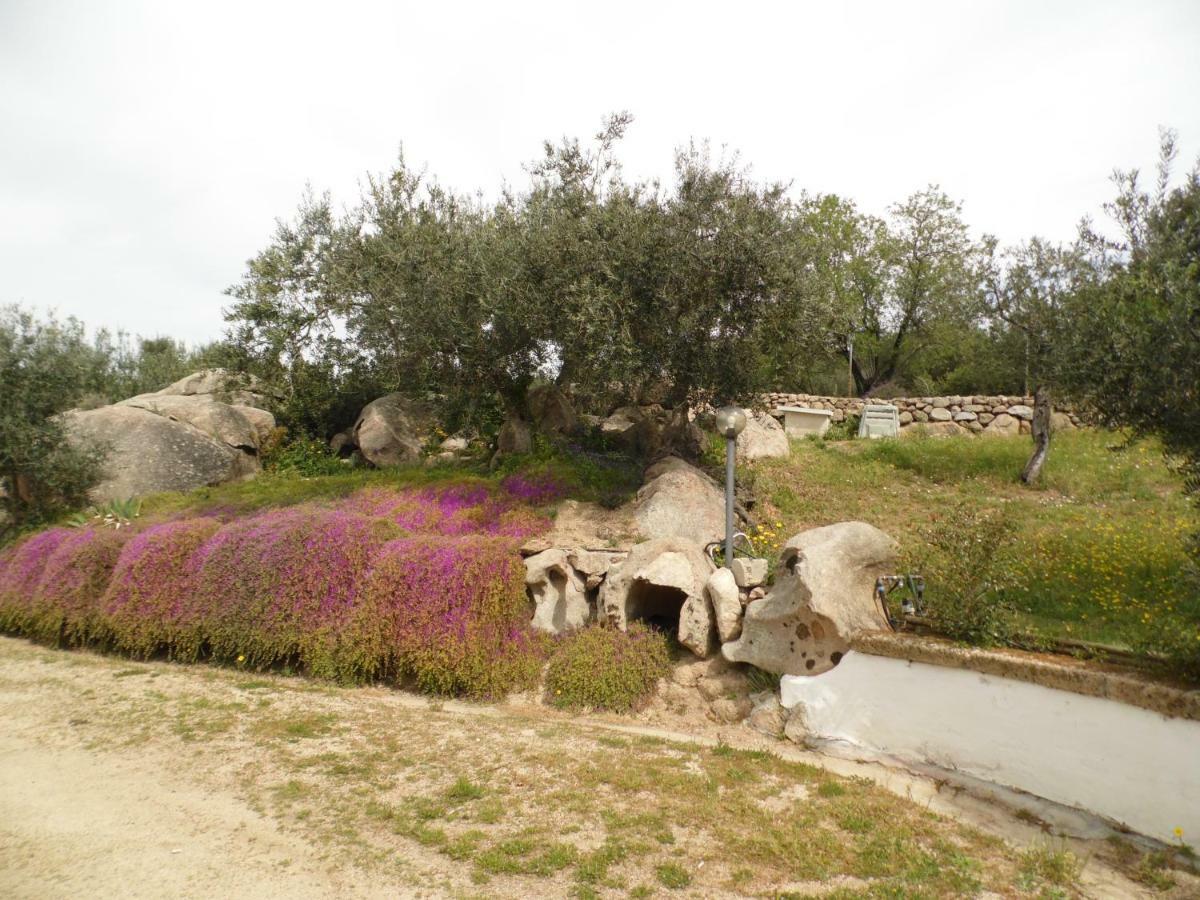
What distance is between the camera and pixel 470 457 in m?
16.3

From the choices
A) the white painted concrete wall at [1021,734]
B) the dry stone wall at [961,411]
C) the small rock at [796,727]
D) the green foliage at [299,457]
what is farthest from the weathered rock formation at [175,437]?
the white painted concrete wall at [1021,734]

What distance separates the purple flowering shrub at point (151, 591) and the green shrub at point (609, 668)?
5.32m

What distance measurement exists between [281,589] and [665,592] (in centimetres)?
504

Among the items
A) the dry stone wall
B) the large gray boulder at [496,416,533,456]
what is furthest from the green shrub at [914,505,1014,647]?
the dry stone wall

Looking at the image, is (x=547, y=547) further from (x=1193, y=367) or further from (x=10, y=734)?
(x=1193, y=367)

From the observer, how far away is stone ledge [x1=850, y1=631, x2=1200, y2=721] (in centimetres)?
489

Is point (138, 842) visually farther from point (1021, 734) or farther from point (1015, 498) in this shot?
point (1015, 498)

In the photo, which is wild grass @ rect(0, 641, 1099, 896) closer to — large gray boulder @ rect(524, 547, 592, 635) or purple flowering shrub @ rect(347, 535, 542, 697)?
purple flowering shrub @ rect(347, 535, 542, 697)

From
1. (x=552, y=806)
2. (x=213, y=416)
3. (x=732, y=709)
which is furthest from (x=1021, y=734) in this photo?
(x=213, y=416)

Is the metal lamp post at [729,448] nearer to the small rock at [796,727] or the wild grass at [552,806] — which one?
the small rock at [796,727]

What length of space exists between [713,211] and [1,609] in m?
13.4

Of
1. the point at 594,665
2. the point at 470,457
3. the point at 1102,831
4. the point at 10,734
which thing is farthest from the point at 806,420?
the point at 10,734

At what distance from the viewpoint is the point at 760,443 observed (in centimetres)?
1448

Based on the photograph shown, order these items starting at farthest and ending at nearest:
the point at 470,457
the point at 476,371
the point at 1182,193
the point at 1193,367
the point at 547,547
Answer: the point at 470,457 < the point at 476,371 < the point at 547,547 < the point at 1182,193 < the point at 1193,367
